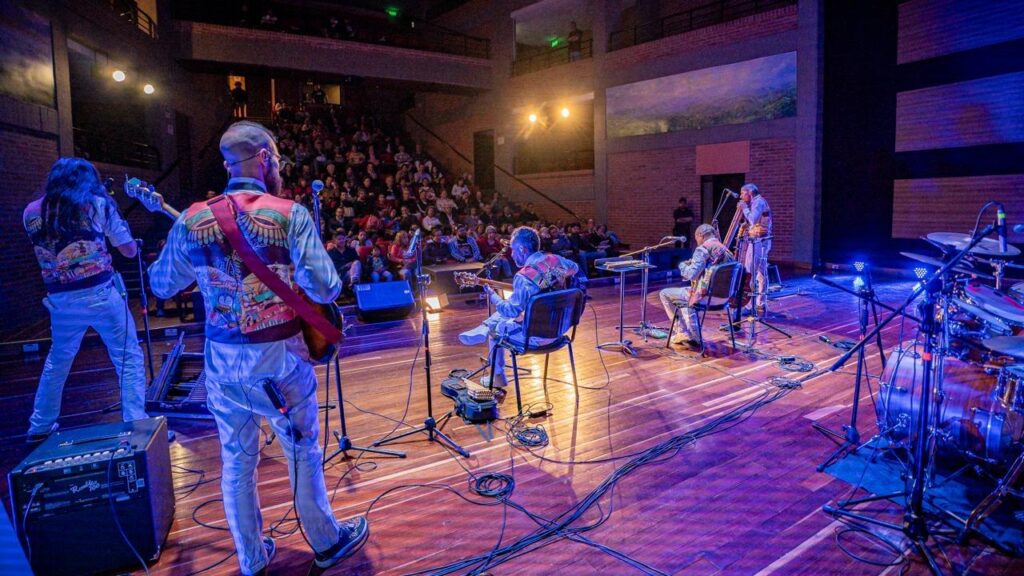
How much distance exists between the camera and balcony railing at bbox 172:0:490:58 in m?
14.7

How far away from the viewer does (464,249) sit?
1088cm

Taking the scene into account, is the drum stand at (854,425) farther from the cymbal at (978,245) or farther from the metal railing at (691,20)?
the metal railing at (691,20)

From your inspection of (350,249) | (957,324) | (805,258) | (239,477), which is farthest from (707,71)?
(239,477)

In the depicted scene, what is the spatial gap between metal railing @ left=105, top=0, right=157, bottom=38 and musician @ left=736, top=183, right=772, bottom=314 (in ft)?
36.2

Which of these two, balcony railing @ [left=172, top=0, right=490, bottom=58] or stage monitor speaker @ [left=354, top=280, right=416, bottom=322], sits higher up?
balcony railing @ [left=172, top=0, right=490, bottom=58]

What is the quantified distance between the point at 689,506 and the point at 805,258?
1094 centimetres

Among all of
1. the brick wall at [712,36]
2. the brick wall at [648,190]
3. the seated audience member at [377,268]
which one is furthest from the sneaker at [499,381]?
the brick wall at [712,36]

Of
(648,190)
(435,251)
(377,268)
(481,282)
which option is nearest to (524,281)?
(481,282)

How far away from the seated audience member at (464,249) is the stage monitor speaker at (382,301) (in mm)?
2715

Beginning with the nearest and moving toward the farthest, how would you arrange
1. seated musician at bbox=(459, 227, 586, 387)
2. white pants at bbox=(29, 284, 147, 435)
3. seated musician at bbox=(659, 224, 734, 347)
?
white pants at bbox=(29, 284, 147, 435) < seated musician at bbox=(459, 227, 586, 387) < seated musician at bbox=(659, 224, 734, 347)

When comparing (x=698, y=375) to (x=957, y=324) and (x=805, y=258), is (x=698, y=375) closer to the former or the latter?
(x=957, y=324)

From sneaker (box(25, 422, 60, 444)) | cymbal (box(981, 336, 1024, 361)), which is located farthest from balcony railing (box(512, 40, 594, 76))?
cymbal (box(981, 336, 1024, 361))

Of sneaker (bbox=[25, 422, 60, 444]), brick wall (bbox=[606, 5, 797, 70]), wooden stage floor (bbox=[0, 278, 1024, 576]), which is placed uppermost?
brick wall (bbox=[606, 5, 797, 70])

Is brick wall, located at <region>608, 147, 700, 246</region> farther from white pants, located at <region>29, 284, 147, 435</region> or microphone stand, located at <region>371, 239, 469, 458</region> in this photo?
white pants, located at <region>29, 284, 147, 435</region>
